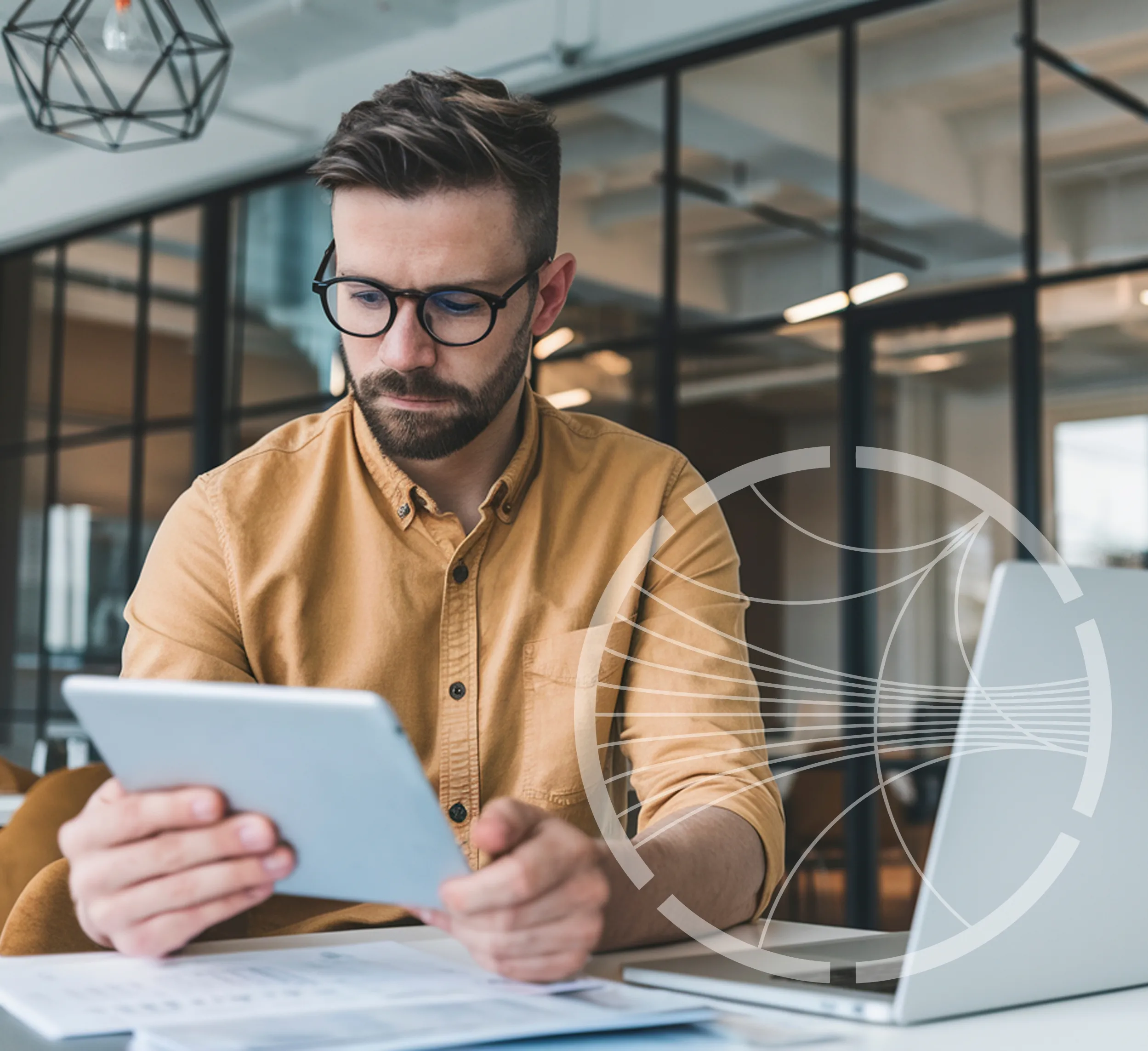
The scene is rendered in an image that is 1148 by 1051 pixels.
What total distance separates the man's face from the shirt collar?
31 millimetres

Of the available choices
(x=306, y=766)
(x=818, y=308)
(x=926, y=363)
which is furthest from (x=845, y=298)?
(x=306, y=766)

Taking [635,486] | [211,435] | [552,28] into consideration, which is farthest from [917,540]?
[635,486]

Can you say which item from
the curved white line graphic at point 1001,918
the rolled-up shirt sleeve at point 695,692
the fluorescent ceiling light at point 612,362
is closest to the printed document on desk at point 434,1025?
the curved white line graphic at point 1001,918

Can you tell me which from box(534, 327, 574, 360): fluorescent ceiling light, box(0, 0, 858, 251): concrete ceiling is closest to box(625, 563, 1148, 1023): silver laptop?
box(0, 0, 858, 251): concrete ceiling

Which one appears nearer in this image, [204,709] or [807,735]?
[204,709]

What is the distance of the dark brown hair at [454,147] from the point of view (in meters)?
1.37

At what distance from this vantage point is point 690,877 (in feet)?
3.47

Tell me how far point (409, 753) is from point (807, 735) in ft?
13.0

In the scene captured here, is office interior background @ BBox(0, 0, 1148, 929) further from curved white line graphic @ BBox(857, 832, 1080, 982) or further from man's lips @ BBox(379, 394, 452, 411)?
curved white line graphic @ BBox(857, 832, 1080, 982)

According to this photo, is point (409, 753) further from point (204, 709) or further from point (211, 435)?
point (211, 435)

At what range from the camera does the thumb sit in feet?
2.53

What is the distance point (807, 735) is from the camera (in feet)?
14.8

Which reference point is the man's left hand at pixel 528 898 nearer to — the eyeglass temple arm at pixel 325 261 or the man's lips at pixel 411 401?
the man's lips at pixel 411 401
